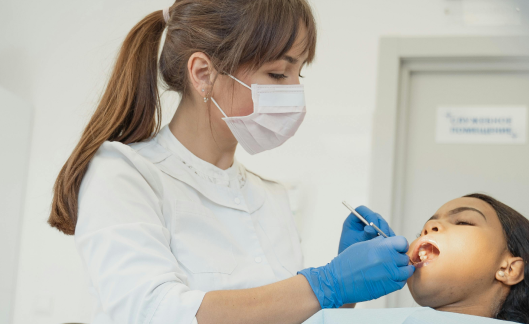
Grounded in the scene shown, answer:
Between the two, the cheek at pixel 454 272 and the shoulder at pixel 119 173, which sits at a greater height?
the shoulder at pixel 119 173

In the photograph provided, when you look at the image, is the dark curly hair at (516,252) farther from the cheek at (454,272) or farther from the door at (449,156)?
the door at (449,156)

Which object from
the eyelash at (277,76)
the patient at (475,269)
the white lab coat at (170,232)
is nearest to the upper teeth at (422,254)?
the patient at (475,269)

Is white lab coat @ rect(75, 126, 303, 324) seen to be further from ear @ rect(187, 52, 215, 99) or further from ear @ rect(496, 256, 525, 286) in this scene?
ear @ rect(496, 256, 525, 286)

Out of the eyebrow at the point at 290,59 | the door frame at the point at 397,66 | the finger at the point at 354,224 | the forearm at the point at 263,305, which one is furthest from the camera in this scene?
the door frame at the point at 397,66

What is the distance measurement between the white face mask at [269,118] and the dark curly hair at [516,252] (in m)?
0.63

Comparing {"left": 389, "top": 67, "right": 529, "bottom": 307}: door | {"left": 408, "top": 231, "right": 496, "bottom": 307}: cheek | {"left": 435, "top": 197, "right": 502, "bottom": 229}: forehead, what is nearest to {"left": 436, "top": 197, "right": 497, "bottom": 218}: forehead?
{"left": 435, "top": 197, "right": 502, "bottom": 229}: forehead

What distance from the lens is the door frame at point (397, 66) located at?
7.76 ft

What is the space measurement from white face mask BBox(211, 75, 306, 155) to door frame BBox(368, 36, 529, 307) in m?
1.09

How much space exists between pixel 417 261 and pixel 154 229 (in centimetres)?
72

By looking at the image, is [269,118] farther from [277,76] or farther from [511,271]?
[511,271]

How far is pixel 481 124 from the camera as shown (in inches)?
97.8

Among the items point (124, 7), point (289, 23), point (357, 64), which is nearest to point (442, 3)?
point (357, 64)

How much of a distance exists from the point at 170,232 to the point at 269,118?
0.40 meters

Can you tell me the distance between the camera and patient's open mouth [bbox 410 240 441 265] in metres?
1.34
